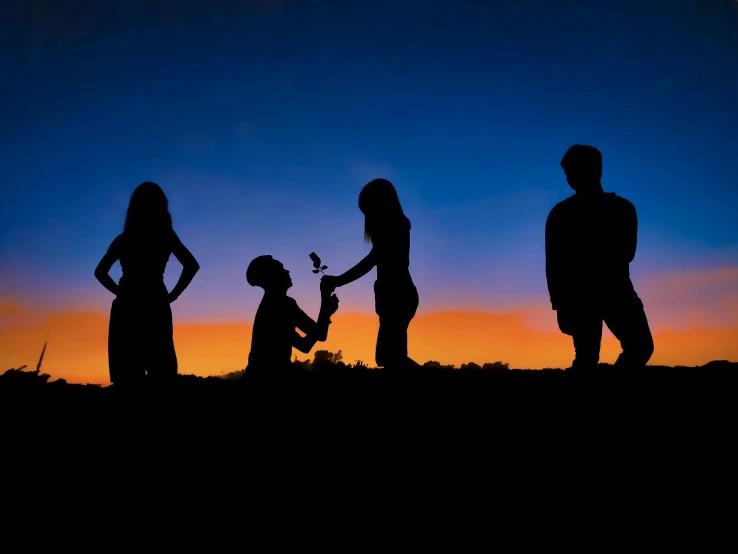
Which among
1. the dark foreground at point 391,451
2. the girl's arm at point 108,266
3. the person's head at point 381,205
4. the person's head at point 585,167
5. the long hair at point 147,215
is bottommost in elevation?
the dark foreground at point 391,451

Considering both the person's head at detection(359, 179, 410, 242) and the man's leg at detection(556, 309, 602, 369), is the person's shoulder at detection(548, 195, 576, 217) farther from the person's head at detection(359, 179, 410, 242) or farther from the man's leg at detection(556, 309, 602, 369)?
the person's head at detection(359, 179, 410, 242)

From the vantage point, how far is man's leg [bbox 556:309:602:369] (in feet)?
15.4

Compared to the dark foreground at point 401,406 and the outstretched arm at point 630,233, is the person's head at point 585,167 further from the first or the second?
the dark foreground at point 401,406

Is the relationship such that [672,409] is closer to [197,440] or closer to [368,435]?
[368,435]

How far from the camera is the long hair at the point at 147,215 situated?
4.32 m

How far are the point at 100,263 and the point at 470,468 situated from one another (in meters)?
4.03

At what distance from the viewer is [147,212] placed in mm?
4359

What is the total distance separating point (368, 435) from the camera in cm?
290

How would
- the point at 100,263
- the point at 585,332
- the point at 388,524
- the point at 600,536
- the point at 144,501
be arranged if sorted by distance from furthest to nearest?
the point at 585,332 → the point at 100,263 → the point at 144,501 → the point at 388,524 → the point at 600,536

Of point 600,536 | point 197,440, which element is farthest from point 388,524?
point 197,440

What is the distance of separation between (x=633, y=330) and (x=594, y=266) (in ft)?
2.59

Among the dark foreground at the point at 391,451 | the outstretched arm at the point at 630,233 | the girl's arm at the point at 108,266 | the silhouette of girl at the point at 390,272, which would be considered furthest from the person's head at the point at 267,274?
the outstretched arm at the point at 630,233

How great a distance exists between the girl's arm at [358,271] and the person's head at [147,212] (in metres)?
2.00

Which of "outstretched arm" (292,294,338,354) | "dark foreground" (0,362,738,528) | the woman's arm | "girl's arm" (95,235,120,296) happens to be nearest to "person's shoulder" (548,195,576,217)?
"dark foreground" (0,362,738,528)
